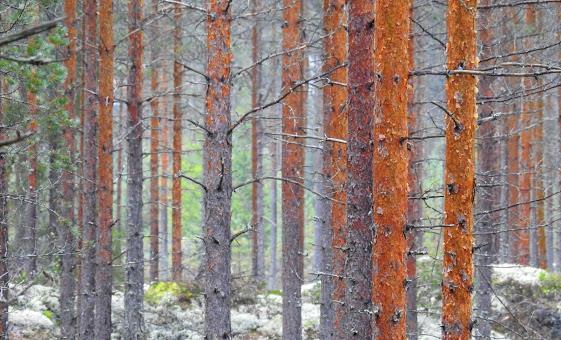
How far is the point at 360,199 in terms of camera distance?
773 centimetres

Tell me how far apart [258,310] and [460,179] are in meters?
12.9

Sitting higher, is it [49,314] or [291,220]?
[291,220]

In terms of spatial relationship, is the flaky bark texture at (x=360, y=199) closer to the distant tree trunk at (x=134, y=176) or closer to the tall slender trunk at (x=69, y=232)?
the distant tree trunk at (x=134, y=176)

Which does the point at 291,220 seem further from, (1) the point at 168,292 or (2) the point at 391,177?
(1) the point at 168,292

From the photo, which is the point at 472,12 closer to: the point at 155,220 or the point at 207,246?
the point at 207,246

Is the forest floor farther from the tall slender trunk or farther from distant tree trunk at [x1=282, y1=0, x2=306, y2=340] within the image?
distant tree trunk at [x1=282, y1=0, x2=306, y2=340]

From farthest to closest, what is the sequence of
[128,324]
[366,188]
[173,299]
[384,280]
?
[173,299] → [128,324] → [366,188] → [384,280]

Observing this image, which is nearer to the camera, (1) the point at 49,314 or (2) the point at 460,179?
(2) the point at 460,179

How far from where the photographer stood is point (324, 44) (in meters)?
11.9

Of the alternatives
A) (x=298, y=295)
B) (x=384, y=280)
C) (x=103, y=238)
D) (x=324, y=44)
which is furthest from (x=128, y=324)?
(x=384, y=280)

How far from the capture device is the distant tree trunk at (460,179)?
243 inches

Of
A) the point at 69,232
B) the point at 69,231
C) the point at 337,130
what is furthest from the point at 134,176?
the point at 337,130

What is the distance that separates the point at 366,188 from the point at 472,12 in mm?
2391

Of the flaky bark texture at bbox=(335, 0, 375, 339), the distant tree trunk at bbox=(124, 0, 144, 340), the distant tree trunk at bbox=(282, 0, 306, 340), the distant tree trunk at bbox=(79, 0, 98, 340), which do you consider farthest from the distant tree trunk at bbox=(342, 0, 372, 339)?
the distant tree trunk at bbox=(79, 0, 98, 340)
